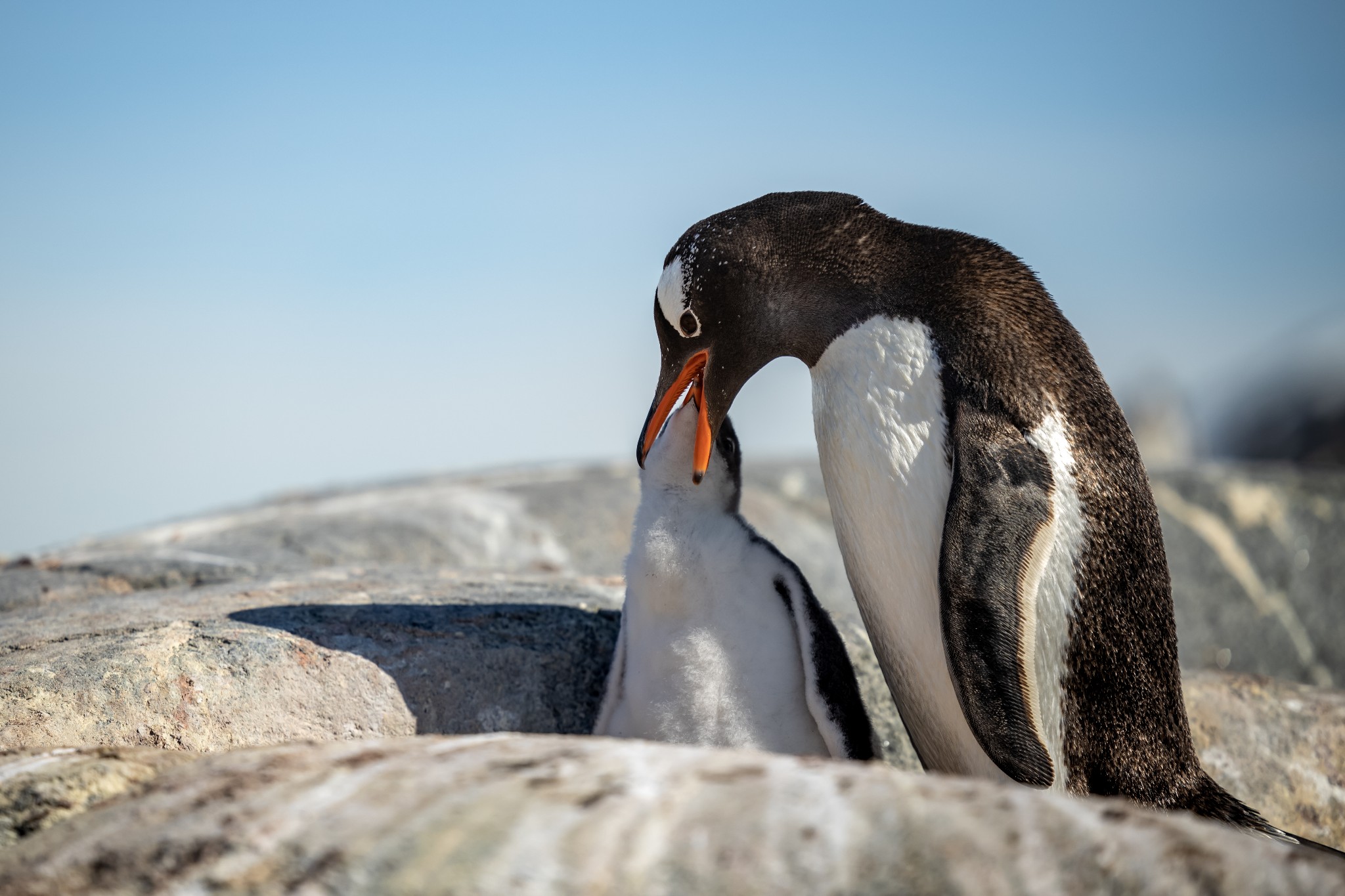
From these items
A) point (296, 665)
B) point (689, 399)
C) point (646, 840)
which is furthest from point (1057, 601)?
point (296, 665)

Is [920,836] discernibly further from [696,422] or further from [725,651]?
[696,422]

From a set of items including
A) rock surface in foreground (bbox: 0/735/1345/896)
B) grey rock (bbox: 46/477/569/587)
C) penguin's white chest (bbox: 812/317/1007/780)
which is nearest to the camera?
rock surface in foreground (bbox: 0/735/1345/896)

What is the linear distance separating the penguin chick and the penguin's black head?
82 mm

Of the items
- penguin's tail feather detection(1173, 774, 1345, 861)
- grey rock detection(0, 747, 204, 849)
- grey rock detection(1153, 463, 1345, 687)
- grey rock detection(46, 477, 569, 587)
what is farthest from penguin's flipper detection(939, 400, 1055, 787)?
grey rock detection(1153, 463, 1345, 687)

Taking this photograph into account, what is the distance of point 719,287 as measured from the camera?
8.66 feet

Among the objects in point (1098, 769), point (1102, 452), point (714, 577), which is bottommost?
point (1098, 769)

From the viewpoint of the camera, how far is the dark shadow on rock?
2.68 metres

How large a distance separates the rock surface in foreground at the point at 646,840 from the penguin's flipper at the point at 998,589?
672 mm

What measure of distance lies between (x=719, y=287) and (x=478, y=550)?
2531 millimetres

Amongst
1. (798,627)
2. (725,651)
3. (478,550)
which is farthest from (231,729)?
(478,550)

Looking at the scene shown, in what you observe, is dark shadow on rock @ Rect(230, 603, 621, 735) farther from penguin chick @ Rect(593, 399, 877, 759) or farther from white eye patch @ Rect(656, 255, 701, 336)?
white eye patch @ Rect(656, 255, 701, 336)

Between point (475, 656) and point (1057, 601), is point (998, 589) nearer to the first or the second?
point (1057, 601)

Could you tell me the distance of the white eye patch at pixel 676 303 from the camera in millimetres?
2666

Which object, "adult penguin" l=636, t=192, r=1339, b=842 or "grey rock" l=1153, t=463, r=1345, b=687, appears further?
"grey rock" l=1153, t=463, r=1345, b=687
